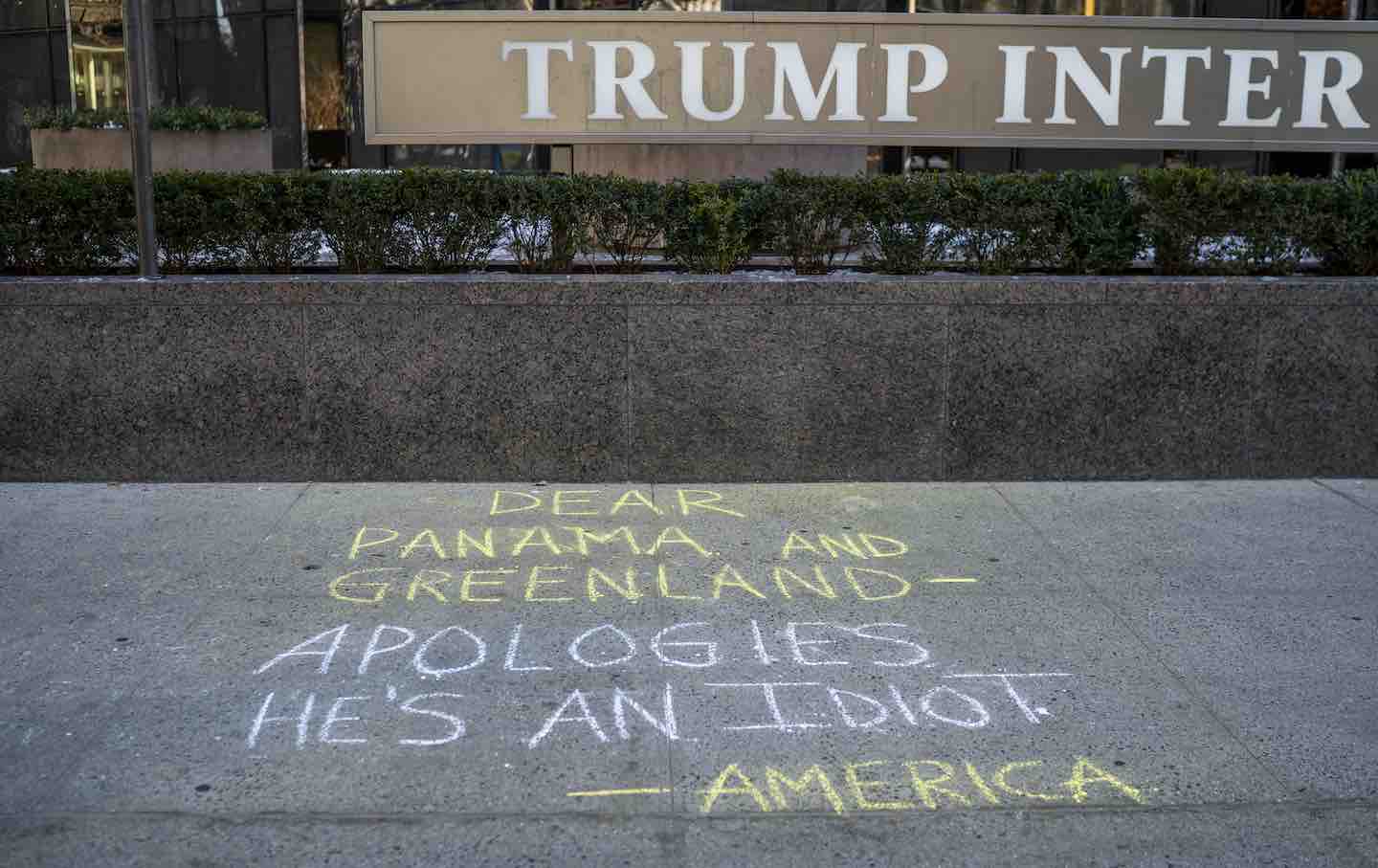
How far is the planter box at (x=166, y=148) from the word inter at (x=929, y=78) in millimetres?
4090

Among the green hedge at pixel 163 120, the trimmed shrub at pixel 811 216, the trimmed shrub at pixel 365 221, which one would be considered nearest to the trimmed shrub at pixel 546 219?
the trimmed shrub at pixel 365 221

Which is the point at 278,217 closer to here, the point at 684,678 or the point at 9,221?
the point at 9,221

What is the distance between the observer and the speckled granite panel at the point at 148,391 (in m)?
6.86

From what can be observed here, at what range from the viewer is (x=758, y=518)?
21.3ft

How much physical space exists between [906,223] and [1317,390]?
7.55 feet

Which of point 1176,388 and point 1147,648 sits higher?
point 1176,388

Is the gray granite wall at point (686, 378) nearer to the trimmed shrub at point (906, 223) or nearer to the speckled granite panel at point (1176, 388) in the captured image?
the speckled granite panel at point (1176, 388)

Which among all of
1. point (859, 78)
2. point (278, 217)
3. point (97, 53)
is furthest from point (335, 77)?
point (859, 78)

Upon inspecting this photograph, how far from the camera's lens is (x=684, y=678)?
458 centimetres

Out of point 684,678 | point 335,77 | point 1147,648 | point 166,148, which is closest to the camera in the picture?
point 684,678

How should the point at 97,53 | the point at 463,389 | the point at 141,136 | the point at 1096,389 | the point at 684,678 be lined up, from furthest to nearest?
the point at 97,53 → the point at 1096,389 → the point at 463,389 → the point at 141,136 → the point at 684,678

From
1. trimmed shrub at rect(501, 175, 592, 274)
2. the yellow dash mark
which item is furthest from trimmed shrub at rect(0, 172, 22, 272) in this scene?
the yellow dash mark

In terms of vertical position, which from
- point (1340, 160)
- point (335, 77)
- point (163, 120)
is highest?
point (335, 77)

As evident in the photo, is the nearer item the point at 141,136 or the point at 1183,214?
the point at 141,136
